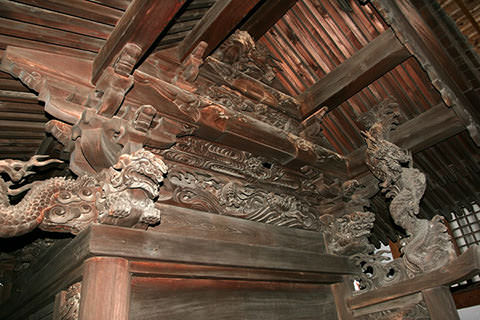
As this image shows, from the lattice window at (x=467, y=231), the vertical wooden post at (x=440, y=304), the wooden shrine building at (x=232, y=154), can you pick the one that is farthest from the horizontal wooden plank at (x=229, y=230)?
the lattice window at (x=467, y=231)

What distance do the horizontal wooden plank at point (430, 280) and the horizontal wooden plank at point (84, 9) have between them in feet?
12.7

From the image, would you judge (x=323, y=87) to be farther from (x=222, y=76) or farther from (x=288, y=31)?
(x=222, y=76)

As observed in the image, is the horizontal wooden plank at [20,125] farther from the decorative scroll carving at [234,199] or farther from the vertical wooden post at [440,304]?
the vertical wooden post at [440,304]

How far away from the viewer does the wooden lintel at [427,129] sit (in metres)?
4.22

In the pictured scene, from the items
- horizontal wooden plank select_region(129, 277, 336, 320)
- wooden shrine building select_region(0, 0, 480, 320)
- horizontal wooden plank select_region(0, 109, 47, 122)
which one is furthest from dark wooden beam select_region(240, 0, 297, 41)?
horizontal wooden plank select_region(129, 277, 336, 320)

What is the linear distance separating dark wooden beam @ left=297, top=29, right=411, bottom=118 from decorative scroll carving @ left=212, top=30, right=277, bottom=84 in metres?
0.65

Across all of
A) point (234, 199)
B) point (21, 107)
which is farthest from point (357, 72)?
point (21, 107)

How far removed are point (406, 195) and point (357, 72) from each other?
1.59m

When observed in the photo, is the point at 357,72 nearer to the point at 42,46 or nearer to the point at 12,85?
the point at 42,46

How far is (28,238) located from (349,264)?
13.6 feet

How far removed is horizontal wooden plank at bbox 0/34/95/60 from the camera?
2.70 metres

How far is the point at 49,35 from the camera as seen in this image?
2754mm

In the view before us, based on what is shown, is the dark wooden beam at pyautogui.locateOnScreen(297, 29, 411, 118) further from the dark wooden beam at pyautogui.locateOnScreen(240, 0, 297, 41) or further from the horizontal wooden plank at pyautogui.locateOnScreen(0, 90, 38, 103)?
the horizontal wooden plank at pyautogui.locateOnScreen(0, 90, 38, 103)

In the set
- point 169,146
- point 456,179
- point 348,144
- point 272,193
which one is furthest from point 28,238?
point 456,179
